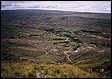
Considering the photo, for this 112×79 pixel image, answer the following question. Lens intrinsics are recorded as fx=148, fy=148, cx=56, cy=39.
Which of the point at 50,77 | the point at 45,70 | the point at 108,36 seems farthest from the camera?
the point at 108,36

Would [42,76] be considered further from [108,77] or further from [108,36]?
[108,36]

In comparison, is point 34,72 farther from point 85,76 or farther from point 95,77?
point 95,77

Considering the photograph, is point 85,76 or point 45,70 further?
point 45,70

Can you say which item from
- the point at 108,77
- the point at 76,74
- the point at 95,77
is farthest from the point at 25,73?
the point at 108,77

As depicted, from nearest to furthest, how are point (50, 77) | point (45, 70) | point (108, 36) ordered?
1. point (50, 77)
2. point (45, 70)
3. point (108, 36)

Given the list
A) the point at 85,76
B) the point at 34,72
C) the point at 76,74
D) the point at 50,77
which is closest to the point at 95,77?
the point at 85,76

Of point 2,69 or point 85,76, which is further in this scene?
point 2,69

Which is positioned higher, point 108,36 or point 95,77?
point 95,77

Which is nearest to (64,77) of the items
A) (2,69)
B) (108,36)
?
(2,69)

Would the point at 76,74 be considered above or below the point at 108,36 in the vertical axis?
above
